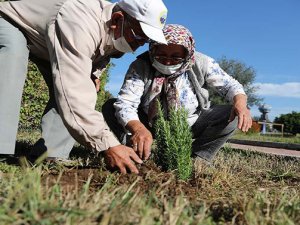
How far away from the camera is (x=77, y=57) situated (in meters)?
2.97

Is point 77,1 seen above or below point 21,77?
above

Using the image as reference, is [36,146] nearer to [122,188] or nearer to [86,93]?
[86,93]

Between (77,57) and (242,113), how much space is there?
5.53ft

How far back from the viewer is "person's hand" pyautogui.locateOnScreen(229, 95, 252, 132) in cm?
377

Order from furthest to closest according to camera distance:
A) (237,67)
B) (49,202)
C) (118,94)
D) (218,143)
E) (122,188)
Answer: (237,67) → (218,143) → (118,94) → (122,188) → (49,202)

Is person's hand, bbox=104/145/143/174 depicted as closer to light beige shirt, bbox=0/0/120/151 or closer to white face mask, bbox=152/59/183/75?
light beige shirt, bbox=0/0/120/151

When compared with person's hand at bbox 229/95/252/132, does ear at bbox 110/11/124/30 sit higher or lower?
higher

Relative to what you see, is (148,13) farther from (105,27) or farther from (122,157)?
(122,157)

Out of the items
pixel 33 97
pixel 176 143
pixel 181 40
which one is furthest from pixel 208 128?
pixel 33 97

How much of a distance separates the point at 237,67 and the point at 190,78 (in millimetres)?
42644

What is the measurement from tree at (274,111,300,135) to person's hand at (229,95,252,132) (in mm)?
42780

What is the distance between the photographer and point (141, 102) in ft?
14.4

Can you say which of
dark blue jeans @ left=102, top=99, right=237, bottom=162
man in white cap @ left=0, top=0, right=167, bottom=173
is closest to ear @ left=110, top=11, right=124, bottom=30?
man in white cap @ left=0, top=0, right=167, bottom=173

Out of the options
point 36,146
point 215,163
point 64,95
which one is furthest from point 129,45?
point 215,163
